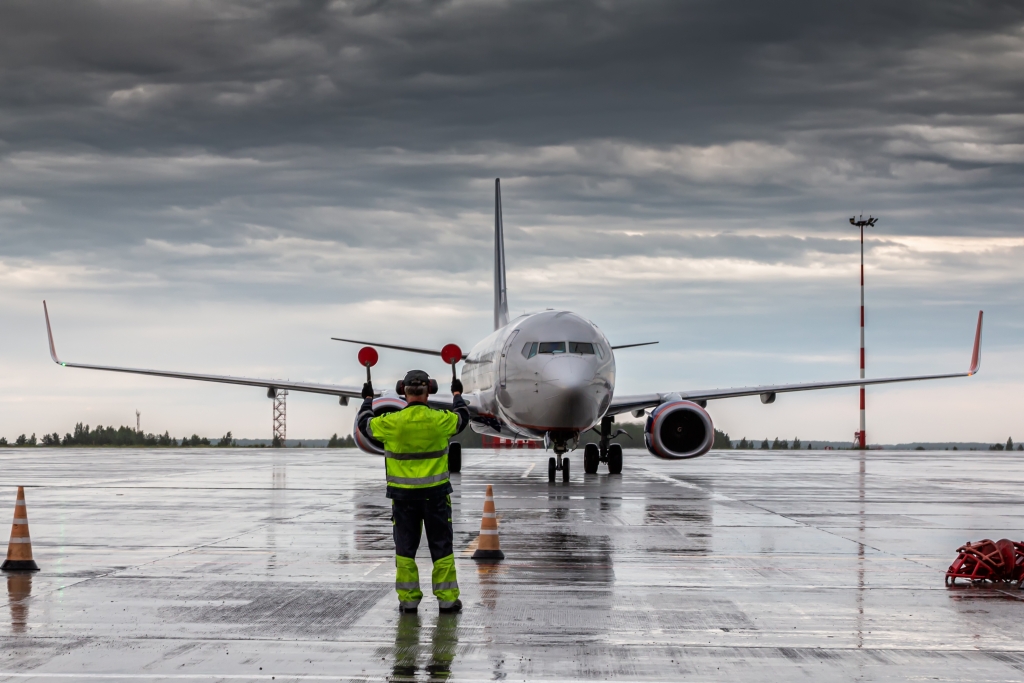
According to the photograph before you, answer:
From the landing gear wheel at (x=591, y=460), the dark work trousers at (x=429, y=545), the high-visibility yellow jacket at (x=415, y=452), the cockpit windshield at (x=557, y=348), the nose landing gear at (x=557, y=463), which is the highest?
the cockpit windshield at (x=557, y=348)

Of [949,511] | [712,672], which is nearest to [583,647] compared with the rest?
[712,672]

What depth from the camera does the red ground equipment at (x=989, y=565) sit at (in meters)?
9.18

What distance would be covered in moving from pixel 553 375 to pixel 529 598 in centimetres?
1424

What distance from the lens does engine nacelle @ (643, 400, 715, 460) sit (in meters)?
25.1

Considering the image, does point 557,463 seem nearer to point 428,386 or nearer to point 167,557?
point 167,557

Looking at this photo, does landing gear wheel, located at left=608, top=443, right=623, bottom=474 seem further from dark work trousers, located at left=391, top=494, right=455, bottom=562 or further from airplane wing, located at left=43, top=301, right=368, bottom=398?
dark work trousers, located at left=391, top=494, right=455, bottom=562

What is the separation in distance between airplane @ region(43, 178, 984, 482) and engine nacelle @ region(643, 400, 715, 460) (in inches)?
0.9

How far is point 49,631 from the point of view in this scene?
6934 millimetres

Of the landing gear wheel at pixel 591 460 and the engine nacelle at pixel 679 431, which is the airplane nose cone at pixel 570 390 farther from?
the landing gear wheel at pixel 591 460

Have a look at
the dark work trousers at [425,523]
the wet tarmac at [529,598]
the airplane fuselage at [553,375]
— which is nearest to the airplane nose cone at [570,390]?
the airplane fuselage at [553,375]

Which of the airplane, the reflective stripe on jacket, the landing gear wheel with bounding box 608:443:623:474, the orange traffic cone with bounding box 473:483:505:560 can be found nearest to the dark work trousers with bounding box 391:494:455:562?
the reflective stripe on jacket

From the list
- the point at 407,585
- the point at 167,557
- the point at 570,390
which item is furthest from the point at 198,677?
the point at 570,390

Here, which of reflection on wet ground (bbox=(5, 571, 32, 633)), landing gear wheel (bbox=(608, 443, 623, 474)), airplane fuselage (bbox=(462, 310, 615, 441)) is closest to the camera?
reflection on wet ground (bbox=(5, 571, 32, 633))

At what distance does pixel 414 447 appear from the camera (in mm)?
8258
